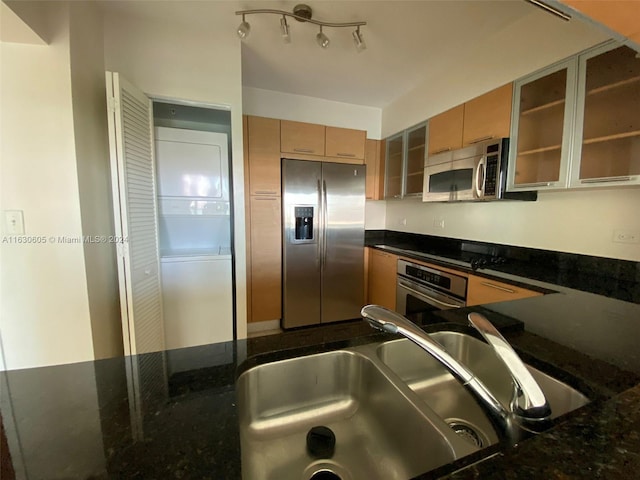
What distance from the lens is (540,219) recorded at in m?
2.01

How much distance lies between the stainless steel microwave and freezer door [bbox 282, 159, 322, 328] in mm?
1123

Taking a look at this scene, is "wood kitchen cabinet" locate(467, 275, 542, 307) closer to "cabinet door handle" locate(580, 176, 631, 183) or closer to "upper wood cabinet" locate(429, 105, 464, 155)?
"cabinet door handle" locate(580, 176, 631, 183)

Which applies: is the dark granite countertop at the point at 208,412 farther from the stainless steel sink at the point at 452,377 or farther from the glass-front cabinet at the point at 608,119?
the glass-front cabinet at the point at 608,119

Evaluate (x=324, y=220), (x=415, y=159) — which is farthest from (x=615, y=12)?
(x=324, y=220)

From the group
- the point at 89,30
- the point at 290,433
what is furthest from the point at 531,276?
the point at 89,30

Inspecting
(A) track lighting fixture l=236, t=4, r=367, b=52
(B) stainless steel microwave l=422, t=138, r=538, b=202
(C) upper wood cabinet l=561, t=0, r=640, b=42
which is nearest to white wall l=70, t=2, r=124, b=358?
(A) track lighting fixture l=236, t=4, r=367, b=52

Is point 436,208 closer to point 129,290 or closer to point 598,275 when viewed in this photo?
point 598,275

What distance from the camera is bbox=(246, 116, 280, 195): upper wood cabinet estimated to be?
8.70 ft

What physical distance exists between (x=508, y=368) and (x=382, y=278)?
246 centimetres

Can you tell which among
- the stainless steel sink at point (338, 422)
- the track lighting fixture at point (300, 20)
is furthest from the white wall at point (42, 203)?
the stainless steel sink at point (338, 422)

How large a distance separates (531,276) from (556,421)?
4.91 feet

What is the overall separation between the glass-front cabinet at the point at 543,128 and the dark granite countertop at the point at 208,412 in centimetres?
115

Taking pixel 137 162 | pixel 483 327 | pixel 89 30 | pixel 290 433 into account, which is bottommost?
pixel 290 433

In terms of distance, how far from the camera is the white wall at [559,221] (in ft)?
5.30
